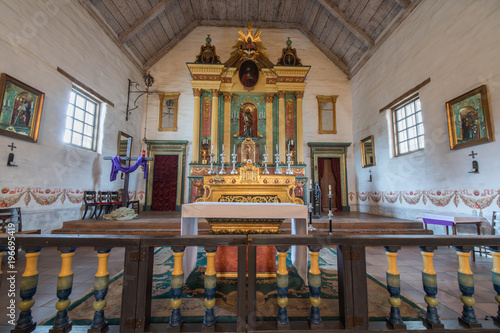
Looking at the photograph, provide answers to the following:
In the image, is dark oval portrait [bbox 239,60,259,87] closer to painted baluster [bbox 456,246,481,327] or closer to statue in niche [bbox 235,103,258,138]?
statue in niche [bbox 235,103,258,138]

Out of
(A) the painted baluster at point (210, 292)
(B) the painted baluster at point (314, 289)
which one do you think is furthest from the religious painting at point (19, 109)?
(B) the painted baluster at point (314, 289)

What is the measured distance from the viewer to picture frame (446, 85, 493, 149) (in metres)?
4.18

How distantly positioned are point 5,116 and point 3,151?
0.66 metres

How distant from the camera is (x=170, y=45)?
9523 mm

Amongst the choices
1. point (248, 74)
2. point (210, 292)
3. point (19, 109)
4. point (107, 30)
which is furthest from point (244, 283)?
point (248, 74)

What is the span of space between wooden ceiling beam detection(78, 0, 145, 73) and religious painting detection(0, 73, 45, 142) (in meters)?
3.09

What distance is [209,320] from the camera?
139cm

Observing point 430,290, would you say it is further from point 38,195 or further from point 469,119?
point 38,195

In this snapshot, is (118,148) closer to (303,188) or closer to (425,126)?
(303,188)

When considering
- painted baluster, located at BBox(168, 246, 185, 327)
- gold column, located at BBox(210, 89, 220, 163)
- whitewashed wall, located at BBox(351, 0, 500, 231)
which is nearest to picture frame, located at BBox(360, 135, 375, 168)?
whitewashed wall, located at BBox(351, 0, 500, 231)

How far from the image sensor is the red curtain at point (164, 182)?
29.3 ft

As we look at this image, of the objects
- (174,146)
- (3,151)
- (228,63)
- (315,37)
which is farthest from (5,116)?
(315,37)

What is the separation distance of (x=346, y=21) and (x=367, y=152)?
4711 mm

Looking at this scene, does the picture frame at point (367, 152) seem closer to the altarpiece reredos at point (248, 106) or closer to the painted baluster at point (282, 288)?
the altarpiece reredos at point (248, 106)
